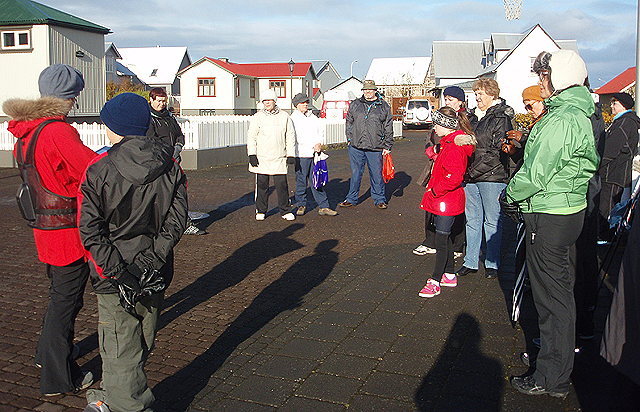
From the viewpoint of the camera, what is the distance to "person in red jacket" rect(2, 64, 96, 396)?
141 inches

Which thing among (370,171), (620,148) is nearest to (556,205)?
(620,148)

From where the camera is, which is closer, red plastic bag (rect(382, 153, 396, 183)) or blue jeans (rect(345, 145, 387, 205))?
red plastic bag (rect(382, 153, 396, 183))

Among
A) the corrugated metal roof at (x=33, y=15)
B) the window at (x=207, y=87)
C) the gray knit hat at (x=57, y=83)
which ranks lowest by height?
the gray knit hat at (x=57, y=83)

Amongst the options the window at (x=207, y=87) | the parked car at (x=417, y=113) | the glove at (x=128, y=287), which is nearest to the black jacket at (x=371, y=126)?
the glove at (x=128, y=287)

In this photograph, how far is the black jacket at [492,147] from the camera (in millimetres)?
5816

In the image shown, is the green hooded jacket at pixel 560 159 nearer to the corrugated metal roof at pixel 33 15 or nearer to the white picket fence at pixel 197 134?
the white picket fence at pixel 197 134

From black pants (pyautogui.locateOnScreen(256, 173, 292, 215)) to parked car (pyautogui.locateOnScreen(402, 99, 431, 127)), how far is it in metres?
32.4

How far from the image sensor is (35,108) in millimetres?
3680

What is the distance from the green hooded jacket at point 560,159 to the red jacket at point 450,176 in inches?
67.0

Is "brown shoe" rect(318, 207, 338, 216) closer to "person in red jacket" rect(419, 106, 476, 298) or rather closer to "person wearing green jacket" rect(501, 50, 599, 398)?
"person in red jacket" rect(419, 106, 476, 298)

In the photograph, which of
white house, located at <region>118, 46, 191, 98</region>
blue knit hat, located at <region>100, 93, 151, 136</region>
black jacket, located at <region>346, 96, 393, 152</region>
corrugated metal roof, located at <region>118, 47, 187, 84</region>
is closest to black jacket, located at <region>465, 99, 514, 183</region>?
blue knit hat, located at <region>100, 93, 151, 136</region>

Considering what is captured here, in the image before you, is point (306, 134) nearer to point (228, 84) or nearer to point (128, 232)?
point (128, 232)

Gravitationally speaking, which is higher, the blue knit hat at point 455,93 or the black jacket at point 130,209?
the blue knit hat at point 455,93

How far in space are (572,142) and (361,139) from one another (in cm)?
699
